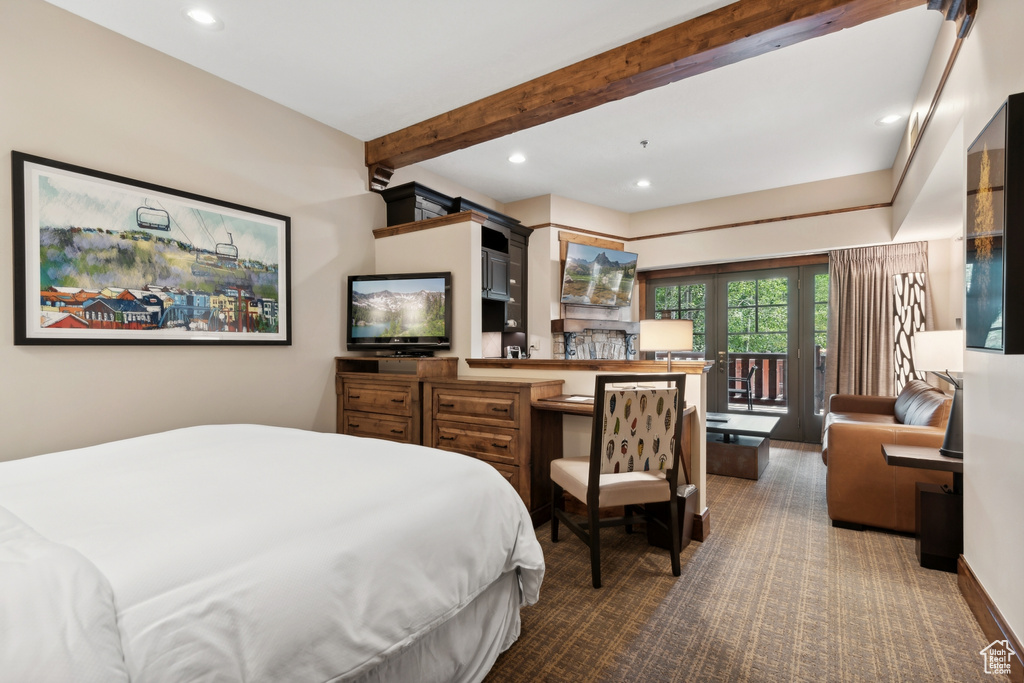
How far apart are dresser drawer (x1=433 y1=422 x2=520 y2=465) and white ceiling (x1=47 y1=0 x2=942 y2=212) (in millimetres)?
2311

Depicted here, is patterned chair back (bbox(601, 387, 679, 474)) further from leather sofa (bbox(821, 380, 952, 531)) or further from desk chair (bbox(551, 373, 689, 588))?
leather sofa (bbox(821, 380, 952, 531))

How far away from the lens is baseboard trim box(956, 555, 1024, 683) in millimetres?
1562

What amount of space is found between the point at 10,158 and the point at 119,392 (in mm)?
1240

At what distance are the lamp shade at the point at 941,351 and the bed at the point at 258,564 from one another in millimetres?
2287

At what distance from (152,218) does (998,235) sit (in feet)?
12.6

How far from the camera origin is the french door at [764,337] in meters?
5.55

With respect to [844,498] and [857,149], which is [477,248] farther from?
[857,149]

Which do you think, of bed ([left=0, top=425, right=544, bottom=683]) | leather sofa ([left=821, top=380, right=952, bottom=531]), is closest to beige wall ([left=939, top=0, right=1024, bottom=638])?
leather sofa ([left=821, top=380, right=952, bottom=531])

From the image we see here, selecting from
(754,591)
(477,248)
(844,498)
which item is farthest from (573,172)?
(754,591)

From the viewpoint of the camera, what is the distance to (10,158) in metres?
2.29

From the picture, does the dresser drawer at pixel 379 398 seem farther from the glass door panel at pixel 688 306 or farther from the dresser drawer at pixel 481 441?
the glass door panel at pixel 688 306

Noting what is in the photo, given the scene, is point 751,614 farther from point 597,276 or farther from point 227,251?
point 597,276

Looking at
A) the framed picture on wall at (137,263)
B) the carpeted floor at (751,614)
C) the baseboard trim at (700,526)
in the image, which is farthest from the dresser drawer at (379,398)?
the baseboard trim at (700,526)

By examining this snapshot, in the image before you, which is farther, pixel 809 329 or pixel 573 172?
pixel 809 329
